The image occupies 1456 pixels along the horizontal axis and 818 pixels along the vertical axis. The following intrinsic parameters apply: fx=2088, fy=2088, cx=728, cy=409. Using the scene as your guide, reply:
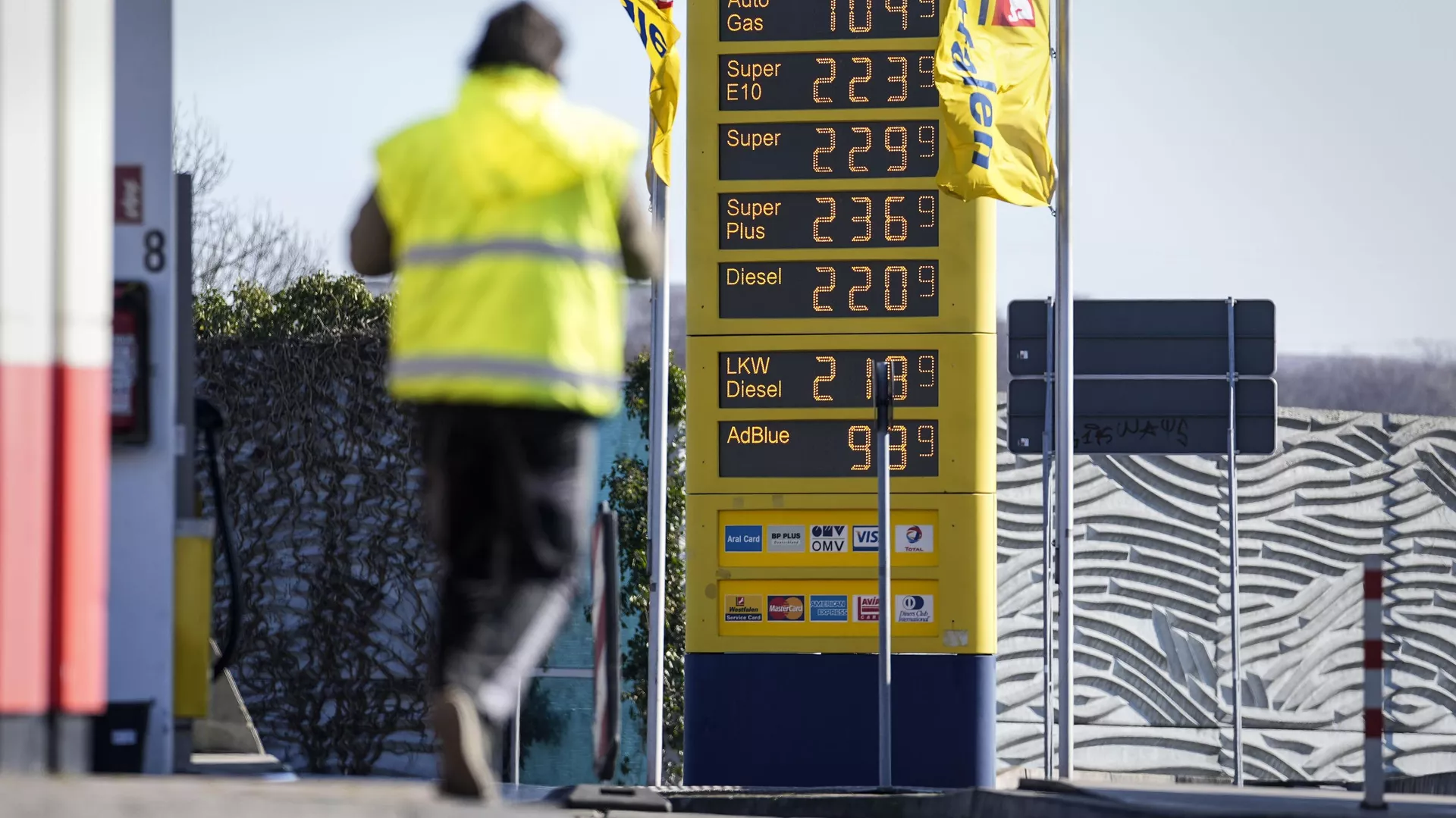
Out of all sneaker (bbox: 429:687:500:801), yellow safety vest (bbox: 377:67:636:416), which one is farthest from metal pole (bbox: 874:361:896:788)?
sneaker (bbox: 429:687:500:801)

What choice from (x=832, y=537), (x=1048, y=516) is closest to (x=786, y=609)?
(x=832, y=537)

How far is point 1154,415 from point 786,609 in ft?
12.1

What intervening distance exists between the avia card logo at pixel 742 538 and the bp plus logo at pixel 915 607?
1048 mm

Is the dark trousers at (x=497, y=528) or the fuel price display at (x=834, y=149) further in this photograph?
the fuel price display at (x=834, y=149)

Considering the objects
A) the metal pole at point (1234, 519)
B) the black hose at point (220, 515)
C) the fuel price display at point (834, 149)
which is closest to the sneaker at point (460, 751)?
the black hose at point (220, 515)

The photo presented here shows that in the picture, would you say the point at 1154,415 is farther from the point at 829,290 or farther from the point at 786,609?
the point at 786,609

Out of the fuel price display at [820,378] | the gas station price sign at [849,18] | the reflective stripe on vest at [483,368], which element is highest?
the gas station price sign at [849,18]

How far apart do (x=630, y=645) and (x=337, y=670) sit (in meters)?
3.25

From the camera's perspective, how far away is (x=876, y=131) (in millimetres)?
14594

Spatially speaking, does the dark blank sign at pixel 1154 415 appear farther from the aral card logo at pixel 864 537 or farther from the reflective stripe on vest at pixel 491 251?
the reflective stripe on vest at pixel 491 251

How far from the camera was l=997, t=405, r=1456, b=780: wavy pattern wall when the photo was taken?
90.0 feet

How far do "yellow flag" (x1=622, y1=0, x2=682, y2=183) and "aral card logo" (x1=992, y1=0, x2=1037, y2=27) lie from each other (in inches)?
94.0

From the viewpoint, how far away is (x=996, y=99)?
46.8 feet

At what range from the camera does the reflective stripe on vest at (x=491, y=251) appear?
440 centimetres
